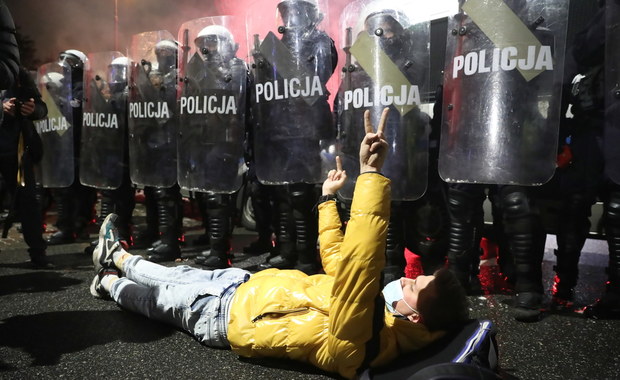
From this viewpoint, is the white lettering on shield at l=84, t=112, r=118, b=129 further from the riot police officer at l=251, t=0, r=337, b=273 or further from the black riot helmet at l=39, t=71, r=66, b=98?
the riot police officer at l=251, t=0, r=337, b=273

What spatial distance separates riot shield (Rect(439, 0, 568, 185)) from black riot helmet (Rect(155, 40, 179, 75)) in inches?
91.6

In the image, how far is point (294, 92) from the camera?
3006mm

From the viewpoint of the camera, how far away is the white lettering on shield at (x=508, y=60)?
229 cm

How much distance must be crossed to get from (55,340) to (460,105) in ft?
8.01

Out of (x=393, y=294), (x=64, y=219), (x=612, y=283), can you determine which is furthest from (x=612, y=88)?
A: (x=64, y=219)

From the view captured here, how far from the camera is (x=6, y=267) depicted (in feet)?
11.8

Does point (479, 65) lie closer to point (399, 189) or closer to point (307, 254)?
point (399, 189)

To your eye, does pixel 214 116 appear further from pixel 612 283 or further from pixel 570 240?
pixel 612 283

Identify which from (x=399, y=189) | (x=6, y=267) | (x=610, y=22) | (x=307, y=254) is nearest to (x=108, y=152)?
(x=6, y=267)

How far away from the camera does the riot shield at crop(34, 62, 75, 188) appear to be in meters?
4.22

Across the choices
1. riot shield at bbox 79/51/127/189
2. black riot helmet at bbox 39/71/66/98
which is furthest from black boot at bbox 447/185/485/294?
black riot helmet at bbox 39/71/66/98

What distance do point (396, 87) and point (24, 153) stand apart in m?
2.81

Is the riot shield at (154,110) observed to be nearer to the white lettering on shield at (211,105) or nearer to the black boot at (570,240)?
the white lettering on shield at (211,105)

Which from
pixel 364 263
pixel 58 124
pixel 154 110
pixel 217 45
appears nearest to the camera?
pixel 364 263
